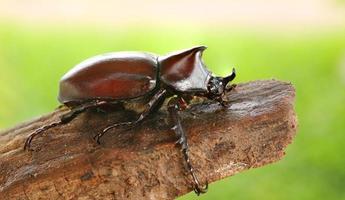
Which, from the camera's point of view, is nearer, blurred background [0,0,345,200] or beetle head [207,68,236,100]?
beetle head [207,68,236,100]

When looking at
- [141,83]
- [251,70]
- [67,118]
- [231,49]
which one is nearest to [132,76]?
[141,83]

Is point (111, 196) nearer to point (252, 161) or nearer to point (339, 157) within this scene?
point (252, 161)

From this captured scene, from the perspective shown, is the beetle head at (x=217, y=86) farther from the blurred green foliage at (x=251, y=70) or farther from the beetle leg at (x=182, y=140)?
the blurred green foliage at (x=251, y=70)

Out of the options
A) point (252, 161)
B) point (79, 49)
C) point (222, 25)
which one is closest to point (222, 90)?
point (252, 161)

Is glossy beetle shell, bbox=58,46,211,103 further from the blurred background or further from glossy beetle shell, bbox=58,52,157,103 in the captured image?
the blurred background

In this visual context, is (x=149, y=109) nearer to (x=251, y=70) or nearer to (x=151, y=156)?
(x=151, y=156)

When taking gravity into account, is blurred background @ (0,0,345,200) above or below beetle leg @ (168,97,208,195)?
below

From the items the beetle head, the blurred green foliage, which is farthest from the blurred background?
the beetle head
